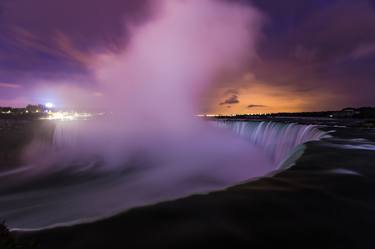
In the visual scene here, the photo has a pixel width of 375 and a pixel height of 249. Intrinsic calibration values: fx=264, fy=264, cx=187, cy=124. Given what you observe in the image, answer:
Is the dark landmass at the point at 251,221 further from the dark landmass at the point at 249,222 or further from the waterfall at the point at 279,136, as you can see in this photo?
the waterfall at the point at 279,136

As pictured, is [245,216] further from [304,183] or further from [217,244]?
[304,183]

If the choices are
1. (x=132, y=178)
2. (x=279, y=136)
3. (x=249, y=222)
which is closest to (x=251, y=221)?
(x=249, y=222)

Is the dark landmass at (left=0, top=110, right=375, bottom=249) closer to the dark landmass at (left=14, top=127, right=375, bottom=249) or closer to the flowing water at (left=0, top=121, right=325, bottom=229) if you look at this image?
the dark landmass at (left=14, top=127, right=375, bottom=249)

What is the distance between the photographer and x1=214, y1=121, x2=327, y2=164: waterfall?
19.0 metres

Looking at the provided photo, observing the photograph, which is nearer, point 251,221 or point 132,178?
point 251,221

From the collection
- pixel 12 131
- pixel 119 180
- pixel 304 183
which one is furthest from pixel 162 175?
pixel 12 131

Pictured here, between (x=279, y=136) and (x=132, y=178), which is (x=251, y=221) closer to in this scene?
(x=132, y=178)

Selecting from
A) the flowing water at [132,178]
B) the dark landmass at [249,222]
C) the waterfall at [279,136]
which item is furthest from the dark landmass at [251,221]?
the waterfall at [279,136]

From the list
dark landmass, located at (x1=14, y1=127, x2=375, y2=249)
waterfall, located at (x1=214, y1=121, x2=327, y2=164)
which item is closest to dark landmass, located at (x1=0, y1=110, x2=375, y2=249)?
dark landmass, located at (x1=14, y1=127, x2=375, y2=249)

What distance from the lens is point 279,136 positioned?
→ 25.8 metres

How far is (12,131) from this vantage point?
53750 millimetres

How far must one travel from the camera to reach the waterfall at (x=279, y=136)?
19039 mm

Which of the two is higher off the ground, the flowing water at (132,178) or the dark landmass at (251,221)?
the dark landmass at (251,221)

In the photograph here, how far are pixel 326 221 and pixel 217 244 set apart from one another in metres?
2.11
